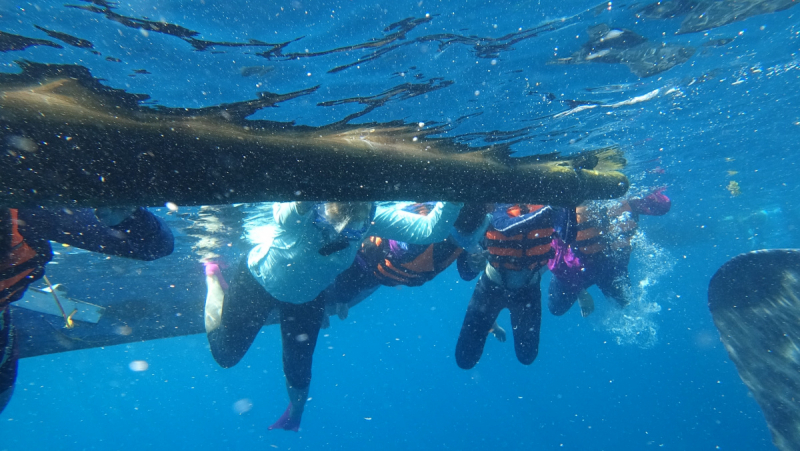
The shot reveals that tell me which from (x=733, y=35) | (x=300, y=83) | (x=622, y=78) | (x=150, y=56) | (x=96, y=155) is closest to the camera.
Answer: (x=96, y=155)

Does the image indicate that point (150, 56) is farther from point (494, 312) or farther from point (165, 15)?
point (494, 312)

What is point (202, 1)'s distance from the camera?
369cm

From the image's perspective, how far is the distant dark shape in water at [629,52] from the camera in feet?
19.3

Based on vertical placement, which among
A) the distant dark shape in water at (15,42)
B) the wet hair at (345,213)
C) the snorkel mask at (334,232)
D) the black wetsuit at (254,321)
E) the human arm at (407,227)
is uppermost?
the distant dark shape in water at (15,42)

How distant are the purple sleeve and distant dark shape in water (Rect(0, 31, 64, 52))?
65.2 inches

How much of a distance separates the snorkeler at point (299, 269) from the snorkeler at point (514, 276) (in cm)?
153

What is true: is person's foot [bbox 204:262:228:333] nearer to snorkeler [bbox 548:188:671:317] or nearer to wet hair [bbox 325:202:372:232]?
wet hair [bbox 325:202:372:232]

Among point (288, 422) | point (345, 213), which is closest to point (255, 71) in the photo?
point (345, 213)

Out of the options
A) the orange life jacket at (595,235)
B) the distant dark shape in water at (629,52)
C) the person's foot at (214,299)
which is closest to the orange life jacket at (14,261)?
the person's foot at (214,299)

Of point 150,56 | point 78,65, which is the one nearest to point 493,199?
point 150,56

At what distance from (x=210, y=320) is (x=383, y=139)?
17.6ft

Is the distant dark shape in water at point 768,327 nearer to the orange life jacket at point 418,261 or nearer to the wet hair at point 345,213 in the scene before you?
the orange life jacket at point 418,261

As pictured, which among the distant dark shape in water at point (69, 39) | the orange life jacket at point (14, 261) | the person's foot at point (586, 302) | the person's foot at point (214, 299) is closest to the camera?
the orange life jacket at point (14, 261)

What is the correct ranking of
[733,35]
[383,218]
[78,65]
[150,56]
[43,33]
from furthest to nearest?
[733,35] < [383,218] < [150,56] < [78,65] < [43,33]
